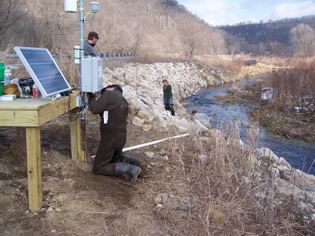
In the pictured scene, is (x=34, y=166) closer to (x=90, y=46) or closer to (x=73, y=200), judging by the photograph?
(x=73, y=200)

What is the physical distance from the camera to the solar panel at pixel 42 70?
3.78 meters

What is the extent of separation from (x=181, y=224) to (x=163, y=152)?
98.9 inches

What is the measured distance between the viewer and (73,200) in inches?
158

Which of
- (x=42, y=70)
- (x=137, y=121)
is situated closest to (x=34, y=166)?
(x=42, y=70)

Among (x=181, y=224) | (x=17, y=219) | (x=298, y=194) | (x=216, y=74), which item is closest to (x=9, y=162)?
(x=17, y=219)

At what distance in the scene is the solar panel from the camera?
3783 mm

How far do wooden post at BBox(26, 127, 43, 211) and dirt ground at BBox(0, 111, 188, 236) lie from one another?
0.45ft

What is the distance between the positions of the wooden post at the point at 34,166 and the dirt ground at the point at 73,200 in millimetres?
137

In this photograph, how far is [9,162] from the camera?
4.69 metres

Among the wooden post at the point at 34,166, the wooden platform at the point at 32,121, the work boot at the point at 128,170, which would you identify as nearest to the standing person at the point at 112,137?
the work boot at the point at 128,170

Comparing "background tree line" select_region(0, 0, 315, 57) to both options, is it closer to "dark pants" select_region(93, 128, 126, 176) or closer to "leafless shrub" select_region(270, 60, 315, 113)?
"leafless shrub" select_region(270, 60, 315, 113)

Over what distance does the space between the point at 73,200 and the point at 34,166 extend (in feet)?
2.24

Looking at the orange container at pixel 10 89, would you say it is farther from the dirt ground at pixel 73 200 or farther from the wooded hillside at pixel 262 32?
the wooded hillside at pixel 262 32

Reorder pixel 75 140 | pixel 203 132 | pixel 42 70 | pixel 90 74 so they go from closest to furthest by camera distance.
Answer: pixel 42 70
pixel 90 74
pixel 75 140
pixel 203 132
